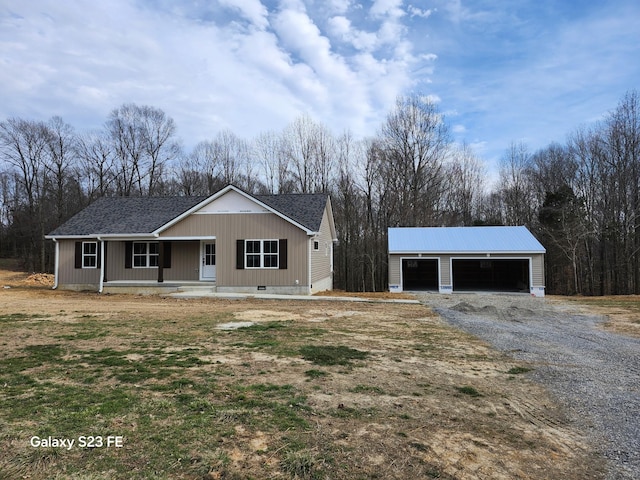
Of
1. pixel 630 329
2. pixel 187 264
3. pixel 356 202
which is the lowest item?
pixel 630 329

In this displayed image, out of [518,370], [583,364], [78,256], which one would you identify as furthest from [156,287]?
[583,364]

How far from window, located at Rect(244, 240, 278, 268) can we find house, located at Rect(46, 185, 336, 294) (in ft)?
0.15

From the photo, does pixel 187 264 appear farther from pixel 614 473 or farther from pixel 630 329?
pixel 614 473

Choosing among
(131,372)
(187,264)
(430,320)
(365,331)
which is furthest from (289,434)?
(187,264)

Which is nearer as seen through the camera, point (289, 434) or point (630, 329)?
point (289, 434)

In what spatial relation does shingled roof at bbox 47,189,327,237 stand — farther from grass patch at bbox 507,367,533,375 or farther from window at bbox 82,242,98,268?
grass patch at bbox 507,367,533,375

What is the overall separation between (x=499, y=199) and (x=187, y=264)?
2685 centimetres

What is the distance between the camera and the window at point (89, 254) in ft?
64.3

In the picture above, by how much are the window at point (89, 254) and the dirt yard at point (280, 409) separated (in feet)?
41.2

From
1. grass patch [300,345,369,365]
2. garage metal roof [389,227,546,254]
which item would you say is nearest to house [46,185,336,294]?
garage metal roof [389,227,546,254]

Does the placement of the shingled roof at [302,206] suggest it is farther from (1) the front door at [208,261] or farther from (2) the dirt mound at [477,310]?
(2) the dirt mound at [477,310]

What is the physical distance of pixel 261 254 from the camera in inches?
713

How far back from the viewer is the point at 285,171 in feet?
107

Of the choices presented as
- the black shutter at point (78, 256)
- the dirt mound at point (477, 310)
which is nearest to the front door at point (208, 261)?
the black shutter at point (78, 256)
